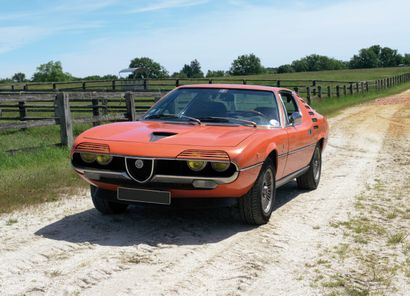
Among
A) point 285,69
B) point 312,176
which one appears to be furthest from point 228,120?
point 285,69

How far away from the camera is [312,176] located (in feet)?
24.4

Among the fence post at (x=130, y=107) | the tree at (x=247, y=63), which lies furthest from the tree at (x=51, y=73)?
the fence post at (x=130, y=107)

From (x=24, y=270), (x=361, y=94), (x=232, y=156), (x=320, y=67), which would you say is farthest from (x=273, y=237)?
(x=320, y=67)

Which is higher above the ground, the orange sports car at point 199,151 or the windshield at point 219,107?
the windshield at point 219,107

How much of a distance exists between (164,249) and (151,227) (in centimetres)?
74

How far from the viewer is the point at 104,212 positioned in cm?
583

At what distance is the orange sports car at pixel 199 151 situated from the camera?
15.7ft

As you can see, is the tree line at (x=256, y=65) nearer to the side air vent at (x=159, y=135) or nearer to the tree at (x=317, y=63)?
the tree at (x=317, y=63)

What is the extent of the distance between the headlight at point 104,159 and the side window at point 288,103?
245 cm

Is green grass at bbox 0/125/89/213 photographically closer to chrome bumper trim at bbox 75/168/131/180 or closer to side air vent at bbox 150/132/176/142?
chrome bumper trim at bbox 75/168/131/180

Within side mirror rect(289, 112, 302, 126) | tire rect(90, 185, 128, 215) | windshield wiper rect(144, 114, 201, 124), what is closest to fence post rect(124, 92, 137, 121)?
windshield wiper rect(144, 114, 201, 124)

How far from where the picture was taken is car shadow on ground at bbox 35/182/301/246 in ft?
16.2

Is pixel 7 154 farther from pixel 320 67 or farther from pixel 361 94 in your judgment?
pixel 320 67

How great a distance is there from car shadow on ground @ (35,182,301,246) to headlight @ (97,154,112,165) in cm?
64
